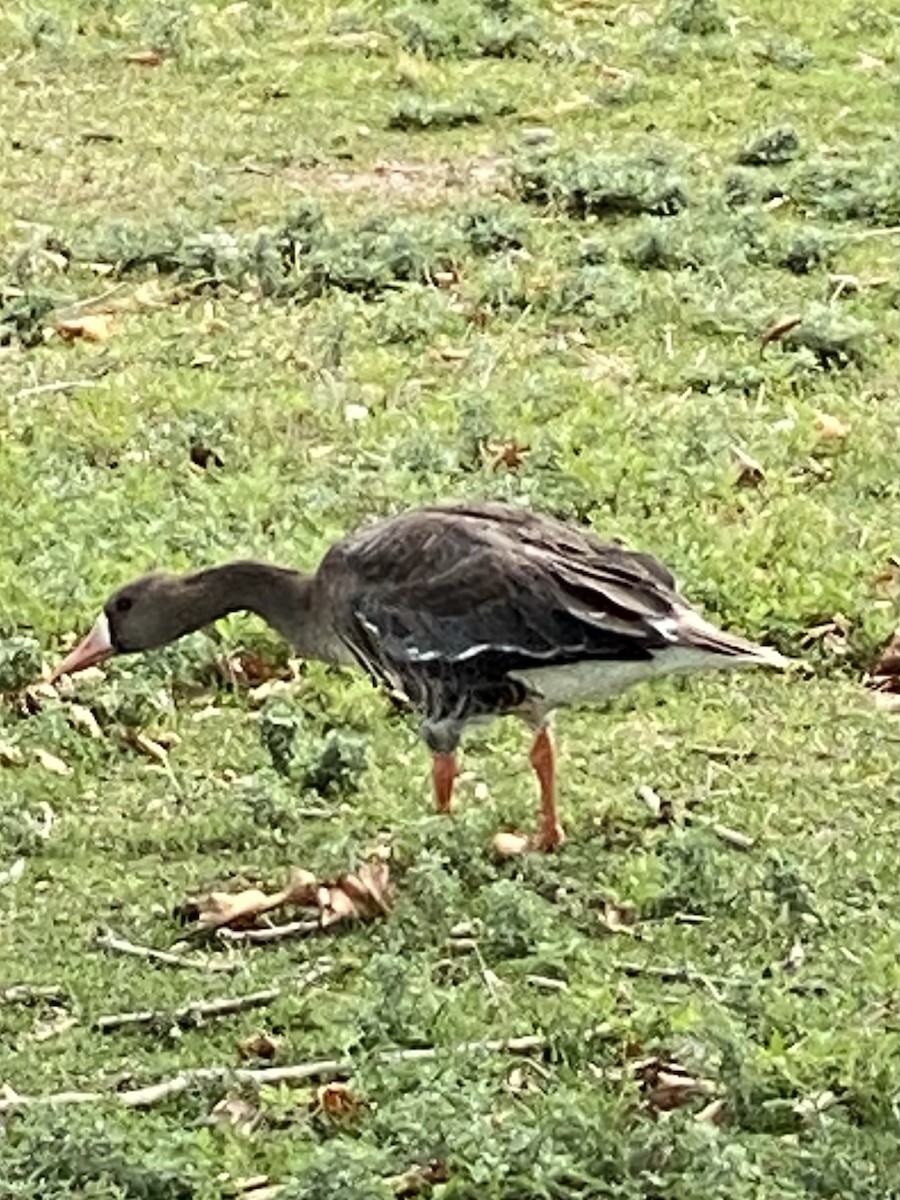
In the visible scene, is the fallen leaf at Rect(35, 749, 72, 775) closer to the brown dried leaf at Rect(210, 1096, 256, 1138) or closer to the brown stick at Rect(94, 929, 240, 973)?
the brown stick at Rect(94, 929, 240, 973)

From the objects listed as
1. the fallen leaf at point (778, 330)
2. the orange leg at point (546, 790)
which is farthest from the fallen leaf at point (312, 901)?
the fallen leaf at point (778, 330)

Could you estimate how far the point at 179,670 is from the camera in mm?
8234

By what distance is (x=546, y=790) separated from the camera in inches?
281

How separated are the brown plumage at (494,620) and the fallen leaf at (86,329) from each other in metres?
3.61

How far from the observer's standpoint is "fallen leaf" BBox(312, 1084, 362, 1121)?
586 centimetres

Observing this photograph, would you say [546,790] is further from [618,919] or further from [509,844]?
[618,919]

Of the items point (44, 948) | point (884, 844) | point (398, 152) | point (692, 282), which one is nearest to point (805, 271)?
point (692, 282)

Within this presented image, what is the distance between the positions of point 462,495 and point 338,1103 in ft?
11.8

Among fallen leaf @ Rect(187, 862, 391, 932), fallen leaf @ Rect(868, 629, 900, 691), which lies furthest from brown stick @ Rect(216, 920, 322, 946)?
fallen leaf @ Rect(868, 629, 900, 691)

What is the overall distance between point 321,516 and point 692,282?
95.9 inches

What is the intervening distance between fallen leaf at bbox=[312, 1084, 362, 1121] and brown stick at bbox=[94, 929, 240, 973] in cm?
71

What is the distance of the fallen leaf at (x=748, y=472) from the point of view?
9398 millimetres

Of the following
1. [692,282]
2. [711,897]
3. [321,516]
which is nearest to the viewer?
[711,897]

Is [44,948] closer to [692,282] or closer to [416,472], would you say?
[416,472]
